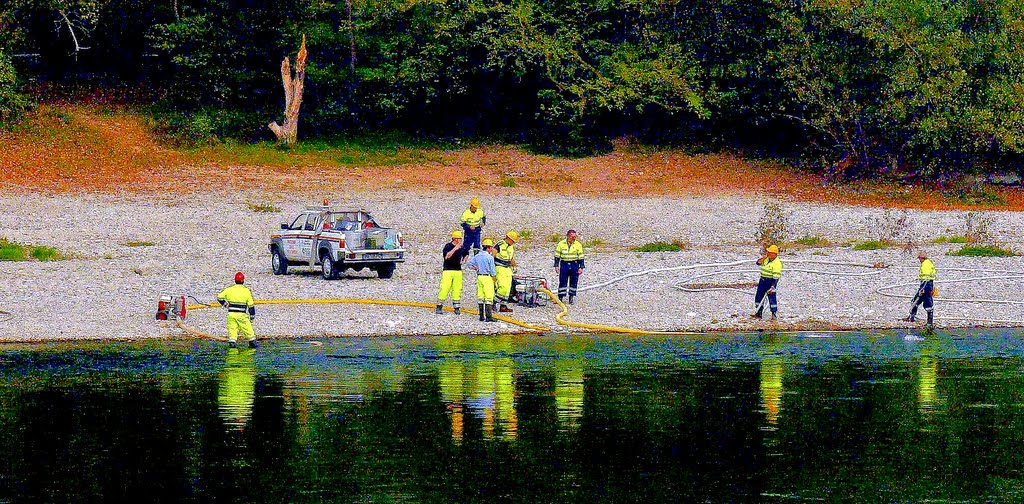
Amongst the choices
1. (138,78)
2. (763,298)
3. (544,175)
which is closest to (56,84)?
(138,78)

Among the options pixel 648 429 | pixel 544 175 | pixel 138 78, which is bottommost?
pixel 648 429

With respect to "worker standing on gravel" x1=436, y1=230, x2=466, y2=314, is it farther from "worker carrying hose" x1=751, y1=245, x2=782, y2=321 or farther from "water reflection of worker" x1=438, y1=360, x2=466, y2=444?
"worker carrying hose" x1=751, y1=245, x2=782, y2=321

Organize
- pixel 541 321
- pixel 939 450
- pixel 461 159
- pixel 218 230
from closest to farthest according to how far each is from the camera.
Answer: pixel 939 450 → pixel 541 321 → pixel 218 230 → pixel 461 159

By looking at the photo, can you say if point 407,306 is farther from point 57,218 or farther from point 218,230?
point 57,218

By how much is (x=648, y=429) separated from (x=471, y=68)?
37.2 meters

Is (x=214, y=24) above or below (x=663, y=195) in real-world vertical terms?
above

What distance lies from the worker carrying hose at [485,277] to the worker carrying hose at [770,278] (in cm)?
495

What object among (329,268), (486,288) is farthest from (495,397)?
(329,268)

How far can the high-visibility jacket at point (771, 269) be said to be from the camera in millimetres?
28062

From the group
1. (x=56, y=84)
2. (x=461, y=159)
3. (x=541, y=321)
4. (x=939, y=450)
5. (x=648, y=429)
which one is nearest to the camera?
(x=939, y=450)

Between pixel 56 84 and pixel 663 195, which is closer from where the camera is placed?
pixel 663 195

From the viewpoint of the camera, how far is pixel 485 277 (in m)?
27.4

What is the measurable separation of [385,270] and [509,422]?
48.3ft

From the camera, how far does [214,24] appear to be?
53.9m
